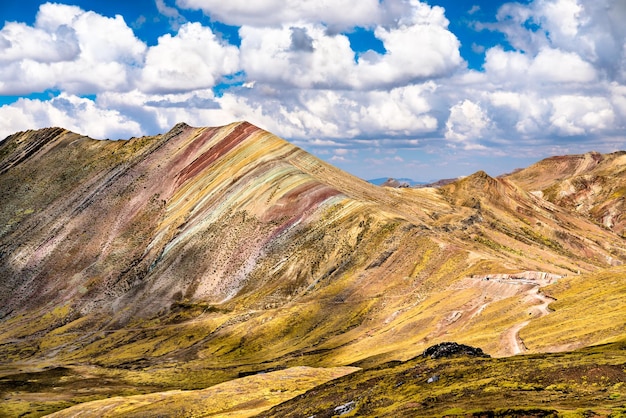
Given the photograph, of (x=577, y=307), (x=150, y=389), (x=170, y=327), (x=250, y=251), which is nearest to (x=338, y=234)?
(x=250, y=251)

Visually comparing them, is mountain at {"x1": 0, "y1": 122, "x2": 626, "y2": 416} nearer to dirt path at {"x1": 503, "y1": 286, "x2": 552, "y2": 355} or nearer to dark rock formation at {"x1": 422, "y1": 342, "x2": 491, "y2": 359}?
dirt path at {"x1": 503, "y1": 286, "x2": 552, "y2": 355}

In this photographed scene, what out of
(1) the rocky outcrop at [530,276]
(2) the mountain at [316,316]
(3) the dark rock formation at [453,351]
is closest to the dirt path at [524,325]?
(2) the mountain at [316,316]

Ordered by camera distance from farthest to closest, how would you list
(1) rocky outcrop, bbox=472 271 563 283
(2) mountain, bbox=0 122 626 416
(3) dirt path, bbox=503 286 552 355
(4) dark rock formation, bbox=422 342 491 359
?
(1) rocky outcrop, bbox=472 271 563 283, (2) mountain, bbox=0 122 626 416, (3) dirt path, bbox=503 286 552 355, (4) dark rock formation, bbox=422 342 491 359

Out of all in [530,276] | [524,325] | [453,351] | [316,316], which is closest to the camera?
[453,351]

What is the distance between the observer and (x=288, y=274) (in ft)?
595

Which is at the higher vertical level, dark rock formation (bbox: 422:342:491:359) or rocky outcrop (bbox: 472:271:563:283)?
rocky outcrop (bbox: 472:271:563:283)

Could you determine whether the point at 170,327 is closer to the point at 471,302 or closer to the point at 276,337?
the point at 276,337

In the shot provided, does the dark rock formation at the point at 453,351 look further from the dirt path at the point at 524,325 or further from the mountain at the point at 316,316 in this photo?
the dirt path at the point at 524,325

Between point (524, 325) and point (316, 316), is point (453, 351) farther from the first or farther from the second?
point (316, 316)

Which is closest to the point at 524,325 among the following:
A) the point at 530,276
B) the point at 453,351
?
the point at 453,351

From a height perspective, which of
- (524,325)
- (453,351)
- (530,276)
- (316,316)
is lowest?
(524,325)

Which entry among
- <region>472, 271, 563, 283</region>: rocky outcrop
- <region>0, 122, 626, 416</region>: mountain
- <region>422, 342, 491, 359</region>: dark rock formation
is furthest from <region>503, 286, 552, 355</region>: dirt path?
<region>422, 342, 491, 359</region>: dark rock formation

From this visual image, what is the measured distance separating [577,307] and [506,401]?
59467 mm

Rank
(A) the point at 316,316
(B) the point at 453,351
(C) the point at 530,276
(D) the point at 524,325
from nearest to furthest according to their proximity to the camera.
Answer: (B) the point at 453,351
(D) the point at 524,325
(C) the point at 530,276
(A) the point at 316,316
